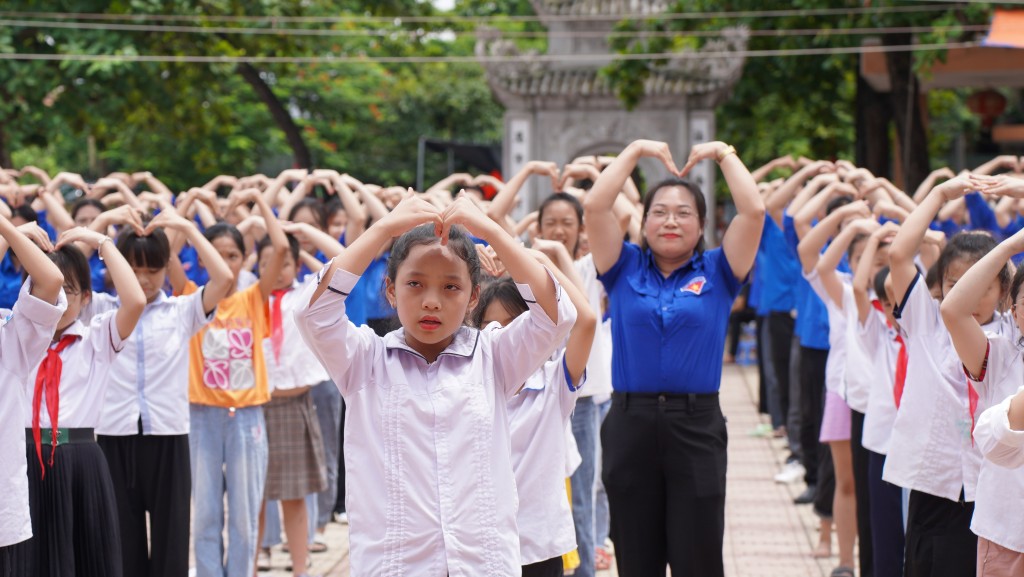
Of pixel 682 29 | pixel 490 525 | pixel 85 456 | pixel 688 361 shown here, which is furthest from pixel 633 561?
pixel 682 29

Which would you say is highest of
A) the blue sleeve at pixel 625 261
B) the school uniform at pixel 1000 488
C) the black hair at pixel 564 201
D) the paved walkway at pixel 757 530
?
the black hair at pixel 564 201

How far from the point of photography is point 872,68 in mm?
15789

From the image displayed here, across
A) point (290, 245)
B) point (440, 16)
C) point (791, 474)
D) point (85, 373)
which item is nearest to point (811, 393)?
point (791, 474)

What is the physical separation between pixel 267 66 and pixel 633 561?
622 inches

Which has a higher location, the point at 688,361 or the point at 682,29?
the point at 682,29

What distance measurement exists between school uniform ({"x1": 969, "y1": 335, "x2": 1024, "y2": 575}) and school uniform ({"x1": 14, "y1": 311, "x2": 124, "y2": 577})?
333cm

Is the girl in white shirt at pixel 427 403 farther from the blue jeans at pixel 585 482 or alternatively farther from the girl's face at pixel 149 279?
the blue jeans at pixel 585 482

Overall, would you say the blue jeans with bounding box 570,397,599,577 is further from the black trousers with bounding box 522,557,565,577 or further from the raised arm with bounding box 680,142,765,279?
the raised arm with bounding box 680,142,765,279

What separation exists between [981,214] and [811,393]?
1533 millimetres

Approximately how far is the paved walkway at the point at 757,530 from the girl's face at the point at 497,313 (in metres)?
3.10

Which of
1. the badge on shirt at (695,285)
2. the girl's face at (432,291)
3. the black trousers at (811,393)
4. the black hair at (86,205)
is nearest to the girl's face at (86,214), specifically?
the black hair at (86,205)

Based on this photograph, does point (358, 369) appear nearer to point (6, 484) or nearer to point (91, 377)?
point (6, 484)

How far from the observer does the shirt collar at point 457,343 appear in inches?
144

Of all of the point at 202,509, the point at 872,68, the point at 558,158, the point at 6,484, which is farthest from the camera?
the point at 558,158
